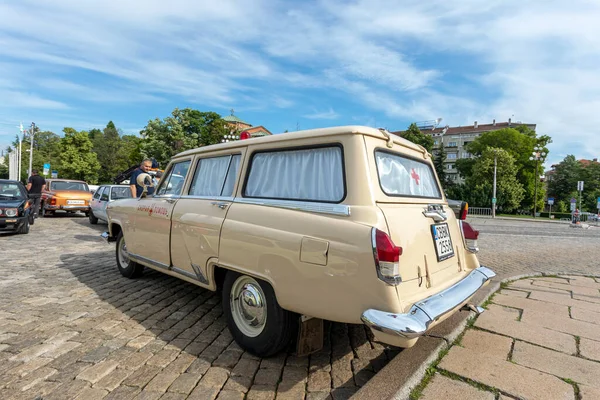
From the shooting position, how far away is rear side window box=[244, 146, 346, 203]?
2645mm

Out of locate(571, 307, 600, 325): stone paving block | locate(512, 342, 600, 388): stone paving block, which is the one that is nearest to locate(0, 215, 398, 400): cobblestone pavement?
locate(512, 342, 600, 388): stone paving block

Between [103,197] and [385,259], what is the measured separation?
13.1m

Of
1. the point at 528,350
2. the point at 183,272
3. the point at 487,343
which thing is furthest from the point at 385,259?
the point at 183,272

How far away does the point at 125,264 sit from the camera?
5328 millimetres

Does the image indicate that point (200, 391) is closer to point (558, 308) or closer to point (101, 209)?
point (558, 308)

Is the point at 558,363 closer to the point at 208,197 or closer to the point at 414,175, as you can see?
the point at 414,175

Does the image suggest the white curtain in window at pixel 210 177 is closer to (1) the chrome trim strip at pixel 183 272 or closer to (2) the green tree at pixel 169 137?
(1) the chrome trim strip at pixel 183 272

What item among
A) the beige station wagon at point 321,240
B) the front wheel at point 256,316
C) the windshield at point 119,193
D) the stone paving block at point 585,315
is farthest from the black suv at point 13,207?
the stone paving block at point 585,315

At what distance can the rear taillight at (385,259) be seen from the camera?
2.18 m

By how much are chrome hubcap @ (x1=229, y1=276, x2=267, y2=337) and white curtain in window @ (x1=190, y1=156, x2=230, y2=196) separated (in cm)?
101

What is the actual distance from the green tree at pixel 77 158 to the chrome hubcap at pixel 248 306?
228ft

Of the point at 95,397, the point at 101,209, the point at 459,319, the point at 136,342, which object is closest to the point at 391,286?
the point at 459,319

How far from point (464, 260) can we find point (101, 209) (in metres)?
12.7

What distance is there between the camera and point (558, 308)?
4.12 m
